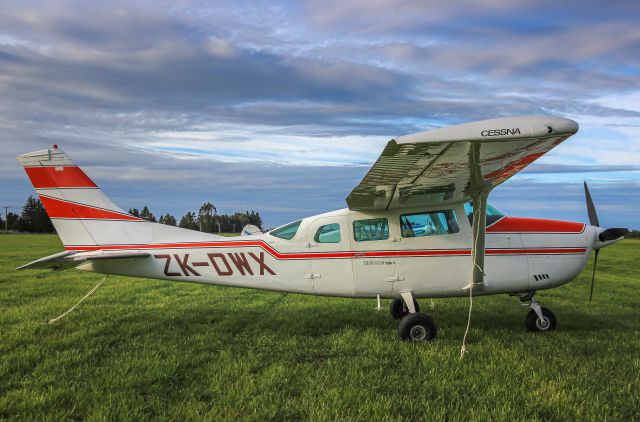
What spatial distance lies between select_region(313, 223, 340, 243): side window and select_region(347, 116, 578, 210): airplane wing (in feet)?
1.52

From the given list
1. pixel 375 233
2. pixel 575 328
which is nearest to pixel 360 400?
pixel 375 233

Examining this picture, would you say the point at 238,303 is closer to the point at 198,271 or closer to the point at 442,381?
the point at 198,271

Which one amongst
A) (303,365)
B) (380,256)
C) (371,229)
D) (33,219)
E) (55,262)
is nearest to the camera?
(303,365)

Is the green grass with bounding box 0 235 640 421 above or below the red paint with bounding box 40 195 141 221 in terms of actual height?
below

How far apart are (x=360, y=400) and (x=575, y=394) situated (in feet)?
7.31

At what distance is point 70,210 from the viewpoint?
7.86 meters

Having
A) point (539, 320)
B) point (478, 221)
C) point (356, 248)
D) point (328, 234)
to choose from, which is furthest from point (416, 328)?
point (539, 320)

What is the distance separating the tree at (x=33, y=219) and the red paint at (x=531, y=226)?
368ft

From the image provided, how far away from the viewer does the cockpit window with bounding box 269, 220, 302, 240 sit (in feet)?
25.5

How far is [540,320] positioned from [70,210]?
27.4ft

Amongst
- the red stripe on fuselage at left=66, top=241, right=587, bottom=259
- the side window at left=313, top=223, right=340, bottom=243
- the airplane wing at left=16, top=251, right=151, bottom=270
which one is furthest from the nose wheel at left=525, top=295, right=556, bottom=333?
the airplane wing at left=16, top=251, right=151, bottom=270

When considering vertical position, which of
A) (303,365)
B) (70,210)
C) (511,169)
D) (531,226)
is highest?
(511,169)

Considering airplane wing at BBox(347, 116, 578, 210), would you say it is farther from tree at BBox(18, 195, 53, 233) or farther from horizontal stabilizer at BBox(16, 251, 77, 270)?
tree at BBox(18, 195, 53, 233)

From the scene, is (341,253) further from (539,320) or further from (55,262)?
(55,262)
